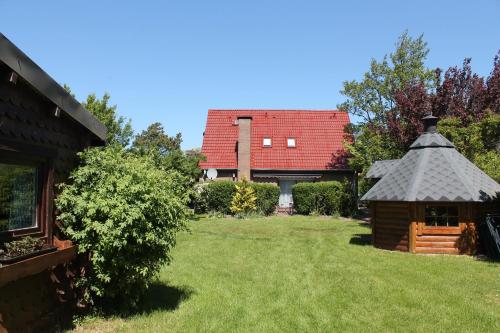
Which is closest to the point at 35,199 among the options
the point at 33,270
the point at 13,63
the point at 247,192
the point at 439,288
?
the point at 33,270

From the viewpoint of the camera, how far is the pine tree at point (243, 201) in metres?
24.1

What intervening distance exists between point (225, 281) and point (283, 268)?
195cm

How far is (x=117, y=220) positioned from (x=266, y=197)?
63.9ft

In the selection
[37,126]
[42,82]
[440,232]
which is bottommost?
[440,232]

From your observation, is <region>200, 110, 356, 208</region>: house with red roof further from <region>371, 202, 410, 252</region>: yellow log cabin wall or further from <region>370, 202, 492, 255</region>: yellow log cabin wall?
<region>370, 202, 492, 255</region>: yellow log cabin wall

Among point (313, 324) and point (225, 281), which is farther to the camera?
point (225, 281)

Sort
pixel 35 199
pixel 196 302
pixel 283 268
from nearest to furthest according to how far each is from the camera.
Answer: pixel 35 199
pixel 196 302
pixel 283 268

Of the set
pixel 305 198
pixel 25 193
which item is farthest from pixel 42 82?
pixel 305 198

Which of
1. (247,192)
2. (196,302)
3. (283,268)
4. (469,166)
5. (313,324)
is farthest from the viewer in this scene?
(247,192)

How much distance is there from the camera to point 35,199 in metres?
6.11

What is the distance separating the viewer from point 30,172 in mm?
6016

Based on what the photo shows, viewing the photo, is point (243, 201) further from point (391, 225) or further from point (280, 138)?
point (391, 225)

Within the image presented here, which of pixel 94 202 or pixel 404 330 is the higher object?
pixel 94 202

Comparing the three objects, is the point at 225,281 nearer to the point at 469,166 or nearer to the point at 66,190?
the point at 66,190
